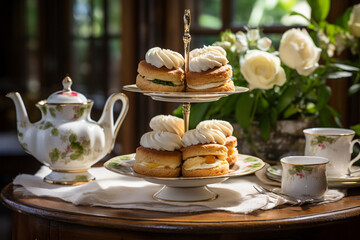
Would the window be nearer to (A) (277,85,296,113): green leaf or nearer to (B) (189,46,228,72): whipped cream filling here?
(A) (277,85,296,113): green leaf

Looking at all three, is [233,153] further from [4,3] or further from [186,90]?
[4,3]

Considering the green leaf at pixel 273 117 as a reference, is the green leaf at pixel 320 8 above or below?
above

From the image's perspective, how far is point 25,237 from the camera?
1275mm

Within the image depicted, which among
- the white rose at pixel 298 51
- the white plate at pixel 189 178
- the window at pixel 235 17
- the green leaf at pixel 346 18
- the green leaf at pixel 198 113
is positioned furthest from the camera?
the window at pixel 235 17

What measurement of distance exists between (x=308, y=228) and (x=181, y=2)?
1.53m

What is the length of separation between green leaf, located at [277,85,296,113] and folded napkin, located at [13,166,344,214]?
0.21 m

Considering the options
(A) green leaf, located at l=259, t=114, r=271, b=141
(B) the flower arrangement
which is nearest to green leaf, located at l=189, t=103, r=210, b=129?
(B) the flower arrangement

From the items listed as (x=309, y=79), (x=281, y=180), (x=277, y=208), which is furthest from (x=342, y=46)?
(x=277, y=208)

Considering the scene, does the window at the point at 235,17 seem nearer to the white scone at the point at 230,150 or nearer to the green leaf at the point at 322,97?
the green leaf at the point at 322,97

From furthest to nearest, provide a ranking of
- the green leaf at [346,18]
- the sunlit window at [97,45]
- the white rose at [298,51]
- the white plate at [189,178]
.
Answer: the sunlit window at [97,45]
the green leaf at [346,18]
the white rose at [298,51]
the white plate at [189,178]

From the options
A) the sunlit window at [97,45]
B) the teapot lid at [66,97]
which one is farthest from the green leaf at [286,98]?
the sunlit window at [97,45]

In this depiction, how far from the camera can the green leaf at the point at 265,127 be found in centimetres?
154

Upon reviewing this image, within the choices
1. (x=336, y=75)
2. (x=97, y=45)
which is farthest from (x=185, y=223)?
(x=97, y=45)

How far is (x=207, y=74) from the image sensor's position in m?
1.20
